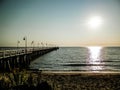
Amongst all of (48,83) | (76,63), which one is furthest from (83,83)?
(76,63)

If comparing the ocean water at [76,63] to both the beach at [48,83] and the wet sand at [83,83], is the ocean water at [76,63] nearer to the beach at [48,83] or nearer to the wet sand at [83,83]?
the wet sand at [83,83]

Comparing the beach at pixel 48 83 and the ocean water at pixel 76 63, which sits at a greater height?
the beach at pixel 48 83

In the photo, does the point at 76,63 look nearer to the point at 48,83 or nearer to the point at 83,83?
the point at 83,83

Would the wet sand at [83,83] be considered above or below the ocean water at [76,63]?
above

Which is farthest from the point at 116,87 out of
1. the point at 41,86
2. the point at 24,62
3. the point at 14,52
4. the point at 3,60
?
the point at 24,62

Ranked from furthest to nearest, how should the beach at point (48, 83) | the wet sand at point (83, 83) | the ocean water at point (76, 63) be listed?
the ocean water at point (76, 63) < the wet sand at point (83, 83) < the beach at point (48, 83)

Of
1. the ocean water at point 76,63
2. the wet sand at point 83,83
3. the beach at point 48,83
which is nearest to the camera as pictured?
the beach at point 48,83

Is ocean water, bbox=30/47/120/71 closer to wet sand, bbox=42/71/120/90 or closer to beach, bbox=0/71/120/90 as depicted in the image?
wet sand, bbox=42/71/120/90

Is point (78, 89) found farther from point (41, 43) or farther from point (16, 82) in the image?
point (41, 43)

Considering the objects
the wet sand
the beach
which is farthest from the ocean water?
the beach

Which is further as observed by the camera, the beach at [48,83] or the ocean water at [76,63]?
the ocean water at [76,63]

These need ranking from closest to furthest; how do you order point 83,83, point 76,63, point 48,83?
point 48,83, point 83,83, point 76,63

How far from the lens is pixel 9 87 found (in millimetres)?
9984

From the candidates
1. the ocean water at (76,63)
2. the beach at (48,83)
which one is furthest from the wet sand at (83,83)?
the ocean water at (76,63)
